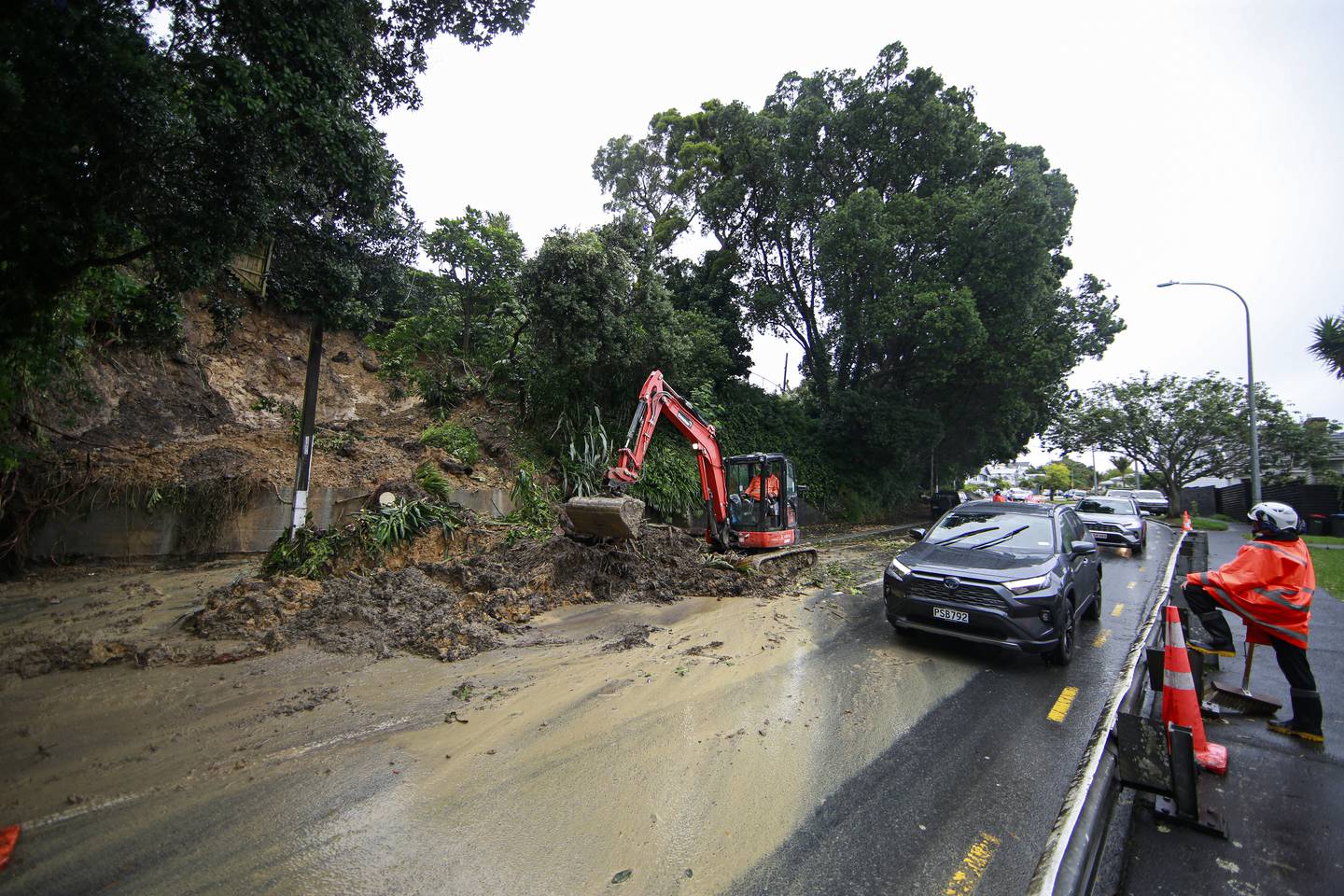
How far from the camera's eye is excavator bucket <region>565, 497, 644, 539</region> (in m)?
7.71

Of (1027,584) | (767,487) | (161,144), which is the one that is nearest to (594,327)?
(767,487)

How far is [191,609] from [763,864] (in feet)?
25.5

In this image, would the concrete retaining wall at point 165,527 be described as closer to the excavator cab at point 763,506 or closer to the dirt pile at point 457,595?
the dirt pile at point 457,595

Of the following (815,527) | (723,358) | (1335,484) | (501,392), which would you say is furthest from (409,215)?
(1335,484)

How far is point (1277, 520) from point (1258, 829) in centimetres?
225

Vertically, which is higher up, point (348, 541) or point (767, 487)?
point (767, 487)

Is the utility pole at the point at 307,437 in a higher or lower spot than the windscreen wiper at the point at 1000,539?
higher

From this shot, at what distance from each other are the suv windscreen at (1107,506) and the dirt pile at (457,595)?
1133cm

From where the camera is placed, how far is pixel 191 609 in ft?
22.8

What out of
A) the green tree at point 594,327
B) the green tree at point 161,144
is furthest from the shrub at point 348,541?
the green tree at point 594,327

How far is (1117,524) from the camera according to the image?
45.0 ft

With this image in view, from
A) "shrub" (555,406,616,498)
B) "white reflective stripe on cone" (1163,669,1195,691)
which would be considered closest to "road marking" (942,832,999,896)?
"white reflective stripe on cone" (1163,669,1195,691)

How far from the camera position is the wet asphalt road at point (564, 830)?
101 inches

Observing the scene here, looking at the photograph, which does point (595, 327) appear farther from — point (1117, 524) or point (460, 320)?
point (1117, 524)
